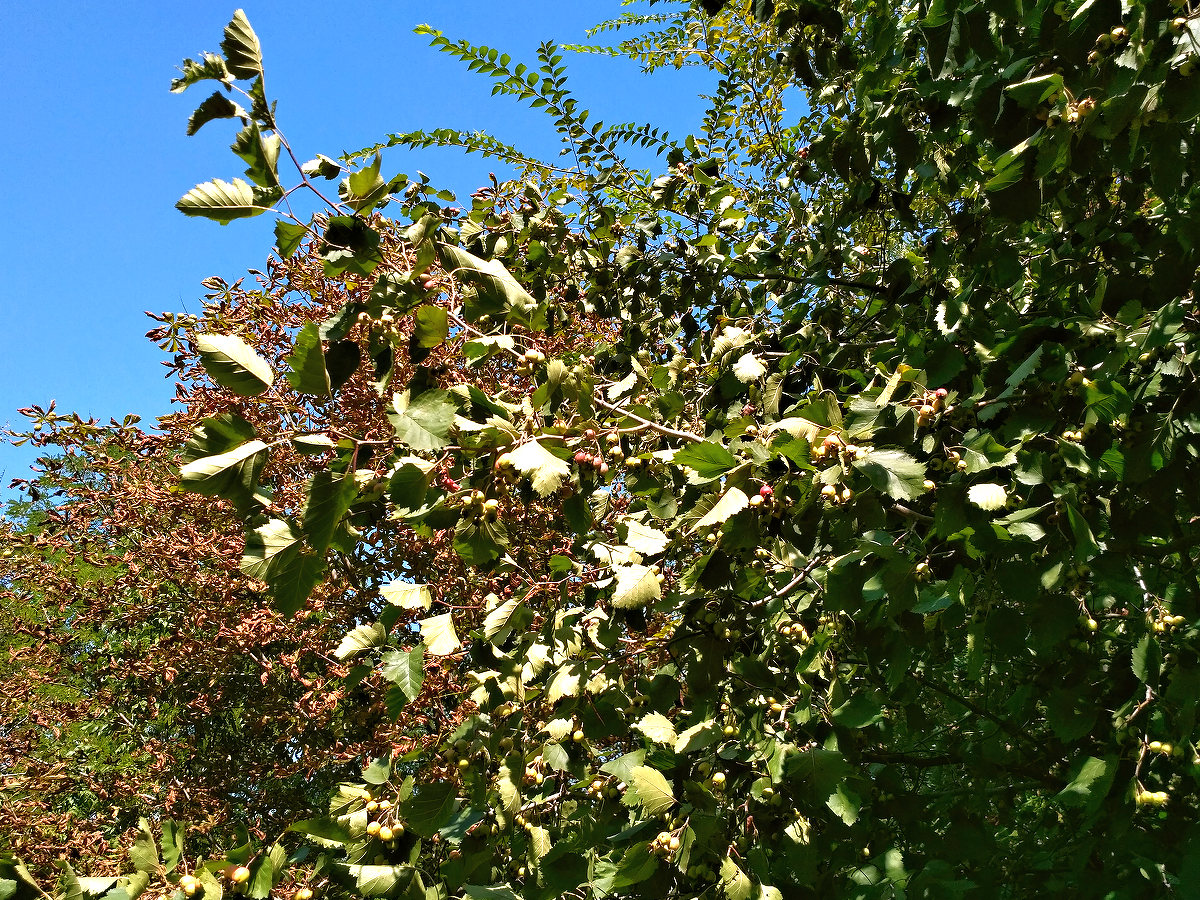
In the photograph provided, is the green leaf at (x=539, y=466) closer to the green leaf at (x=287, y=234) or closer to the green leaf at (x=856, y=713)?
the green leaf at (x=287, y=234)

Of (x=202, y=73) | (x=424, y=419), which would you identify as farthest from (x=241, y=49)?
(x=424, y=419)

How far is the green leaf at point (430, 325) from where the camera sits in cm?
157

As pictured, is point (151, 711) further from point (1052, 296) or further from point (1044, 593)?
point (1052, 296)

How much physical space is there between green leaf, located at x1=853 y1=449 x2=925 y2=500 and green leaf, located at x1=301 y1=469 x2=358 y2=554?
40.6 inches

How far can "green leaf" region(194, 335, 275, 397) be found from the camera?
144 centimetres

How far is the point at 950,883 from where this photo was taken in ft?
6.72

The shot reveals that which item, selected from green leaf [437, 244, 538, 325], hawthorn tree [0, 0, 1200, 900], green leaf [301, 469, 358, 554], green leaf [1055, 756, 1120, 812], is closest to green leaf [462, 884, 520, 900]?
hawthorn tree [0, 0, 1200, 900]

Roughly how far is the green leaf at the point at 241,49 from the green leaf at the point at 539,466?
873 millimetres

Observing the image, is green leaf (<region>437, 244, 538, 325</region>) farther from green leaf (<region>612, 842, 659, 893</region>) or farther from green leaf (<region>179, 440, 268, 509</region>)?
green leaf (<region>612, 842, 659, 893</region>)

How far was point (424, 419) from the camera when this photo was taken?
151 cm

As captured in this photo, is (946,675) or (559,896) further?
(946,675)

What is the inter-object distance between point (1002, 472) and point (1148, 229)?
1.34 meters

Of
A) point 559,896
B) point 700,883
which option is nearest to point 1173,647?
point 700,883

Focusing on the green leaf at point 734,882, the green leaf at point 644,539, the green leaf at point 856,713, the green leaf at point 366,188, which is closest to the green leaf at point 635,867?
the green leaf at point 734,882
